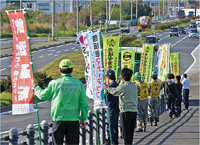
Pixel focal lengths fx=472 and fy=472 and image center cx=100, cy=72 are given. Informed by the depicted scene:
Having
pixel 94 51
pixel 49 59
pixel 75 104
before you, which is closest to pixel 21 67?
pixel 75 104

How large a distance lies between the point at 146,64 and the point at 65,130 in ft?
40.0

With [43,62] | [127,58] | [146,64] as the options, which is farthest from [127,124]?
[43,62]

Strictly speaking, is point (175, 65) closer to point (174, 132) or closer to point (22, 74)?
point (174, 132)

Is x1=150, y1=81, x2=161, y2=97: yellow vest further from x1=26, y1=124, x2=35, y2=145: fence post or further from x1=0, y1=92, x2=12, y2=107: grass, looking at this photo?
x1=0, y1=92, x2=12, y2=107: grass

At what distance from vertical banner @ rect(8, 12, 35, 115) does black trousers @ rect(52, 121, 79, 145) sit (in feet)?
1.89

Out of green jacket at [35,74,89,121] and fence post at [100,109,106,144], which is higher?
green jacket at [35,74,89,121]

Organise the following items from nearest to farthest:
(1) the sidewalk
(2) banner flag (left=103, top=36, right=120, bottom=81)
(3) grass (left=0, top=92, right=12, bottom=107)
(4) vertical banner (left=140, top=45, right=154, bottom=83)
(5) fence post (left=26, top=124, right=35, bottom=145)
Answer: (5) fence post (left=26, top=124, right=35, bottom=145) < (1) the sidewalk < (2) banner flag (left=103, top=36, right=120, bottom=81) < (4) vertical banner (left=140, top=45, right=154, bottom=83) < (3) grass (left=0, top=92, right=12, bottom=107)

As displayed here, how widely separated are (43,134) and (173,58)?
1473cm

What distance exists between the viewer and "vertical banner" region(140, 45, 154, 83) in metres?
19.0

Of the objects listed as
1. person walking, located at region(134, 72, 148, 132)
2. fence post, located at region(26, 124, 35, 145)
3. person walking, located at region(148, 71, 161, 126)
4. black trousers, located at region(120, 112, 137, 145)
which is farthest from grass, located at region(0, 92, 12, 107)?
fence post, located at region(26, 124, 35, 145)

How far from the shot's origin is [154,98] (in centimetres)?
1453

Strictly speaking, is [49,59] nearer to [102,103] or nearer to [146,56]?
[146,56]

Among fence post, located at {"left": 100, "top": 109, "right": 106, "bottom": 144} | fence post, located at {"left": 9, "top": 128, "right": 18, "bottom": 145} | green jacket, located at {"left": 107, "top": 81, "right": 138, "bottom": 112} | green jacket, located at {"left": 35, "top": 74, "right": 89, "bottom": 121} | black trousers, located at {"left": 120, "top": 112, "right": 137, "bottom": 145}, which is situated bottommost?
fence post, located at {"left": 100, "top": 109, "right": 106, "bottom": 144}

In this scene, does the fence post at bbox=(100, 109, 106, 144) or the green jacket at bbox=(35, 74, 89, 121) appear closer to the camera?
the green jacket at bbox=(35, 74, 89, 121)
